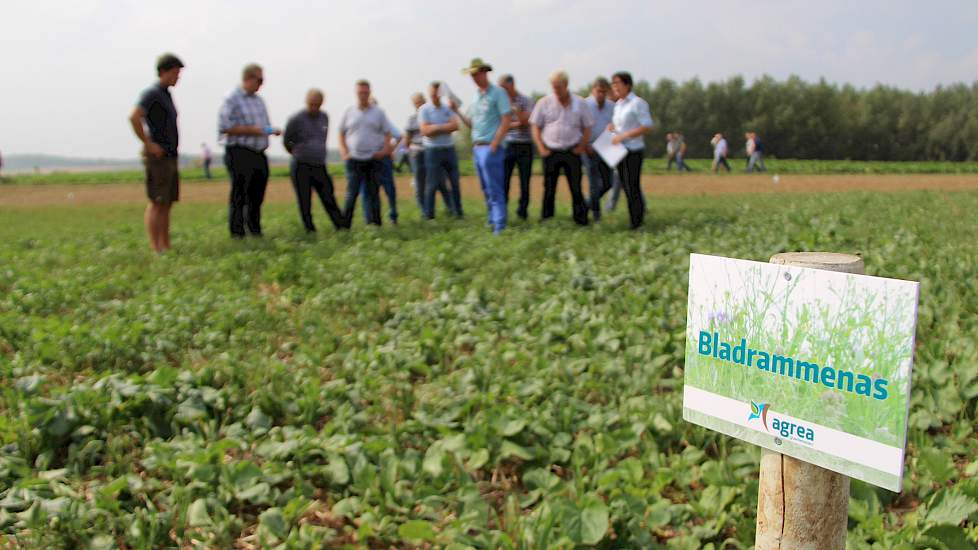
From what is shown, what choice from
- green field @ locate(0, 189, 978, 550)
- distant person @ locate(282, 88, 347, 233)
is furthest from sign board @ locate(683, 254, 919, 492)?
distant person @ locate(282, 88, 347, 233)

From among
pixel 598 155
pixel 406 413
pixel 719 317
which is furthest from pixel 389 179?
pixel 719 317

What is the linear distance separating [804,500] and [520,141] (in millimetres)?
7637

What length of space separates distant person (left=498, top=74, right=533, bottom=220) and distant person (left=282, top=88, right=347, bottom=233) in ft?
7.11

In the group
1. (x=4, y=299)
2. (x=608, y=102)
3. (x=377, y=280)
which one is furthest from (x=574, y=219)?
(x=4, y=299)

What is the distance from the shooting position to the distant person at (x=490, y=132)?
8094 millimetres

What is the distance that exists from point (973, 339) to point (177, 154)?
6.66 metres

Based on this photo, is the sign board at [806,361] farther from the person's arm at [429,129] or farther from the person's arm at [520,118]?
the person's arm at [429,129]

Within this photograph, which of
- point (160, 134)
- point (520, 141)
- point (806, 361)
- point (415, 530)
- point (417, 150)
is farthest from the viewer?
point (417, 150)

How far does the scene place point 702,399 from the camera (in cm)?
171

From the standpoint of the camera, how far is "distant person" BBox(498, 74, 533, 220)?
8.90 metres

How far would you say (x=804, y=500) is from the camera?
1658 millimetres

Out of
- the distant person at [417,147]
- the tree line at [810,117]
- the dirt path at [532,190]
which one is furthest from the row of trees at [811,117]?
the distant person at [417,147]

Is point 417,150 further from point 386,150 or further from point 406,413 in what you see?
point 406,413

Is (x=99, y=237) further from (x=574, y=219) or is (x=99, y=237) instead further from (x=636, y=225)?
(x=636, y=225)
